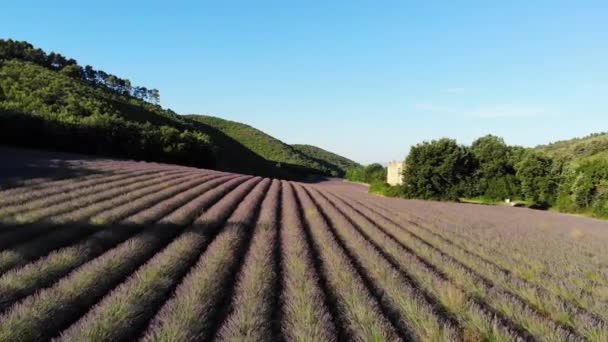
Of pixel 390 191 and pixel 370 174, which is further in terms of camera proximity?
pixel 370 174

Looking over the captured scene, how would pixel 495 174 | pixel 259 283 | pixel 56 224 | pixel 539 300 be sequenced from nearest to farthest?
pixel 259 283 → pixel 539 300 → pixel 56 224 → pixel 495 174

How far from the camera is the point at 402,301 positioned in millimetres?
5266

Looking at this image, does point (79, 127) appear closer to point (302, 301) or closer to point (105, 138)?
point (105, 138)

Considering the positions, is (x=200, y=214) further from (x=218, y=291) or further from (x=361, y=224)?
(x=218, y=291)

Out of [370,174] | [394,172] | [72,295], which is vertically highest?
[394,172]

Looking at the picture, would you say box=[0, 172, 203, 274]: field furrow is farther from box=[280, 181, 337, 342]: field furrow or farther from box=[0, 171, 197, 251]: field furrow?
box=[280, 181, 337, 342]: field furrow

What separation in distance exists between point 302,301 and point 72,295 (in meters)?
2.50

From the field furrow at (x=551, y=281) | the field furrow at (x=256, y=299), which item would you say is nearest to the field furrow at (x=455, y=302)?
the field furrow at (x=551, y=281)

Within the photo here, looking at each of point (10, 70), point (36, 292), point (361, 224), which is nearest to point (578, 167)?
point (361, 224)

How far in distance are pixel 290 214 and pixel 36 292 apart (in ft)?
29.5

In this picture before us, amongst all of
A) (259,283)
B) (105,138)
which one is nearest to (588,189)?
(259,283)

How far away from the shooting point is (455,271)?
7262 mm

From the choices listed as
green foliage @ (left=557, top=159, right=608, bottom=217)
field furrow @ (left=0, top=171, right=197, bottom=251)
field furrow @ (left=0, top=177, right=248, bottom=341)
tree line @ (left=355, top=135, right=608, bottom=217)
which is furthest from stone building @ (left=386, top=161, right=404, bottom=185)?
field furrow @ (left=0, top=177, right=248, bottom=341)

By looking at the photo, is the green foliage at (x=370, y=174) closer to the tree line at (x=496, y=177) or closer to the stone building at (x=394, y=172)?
the stone building at (x=394, y=172)
